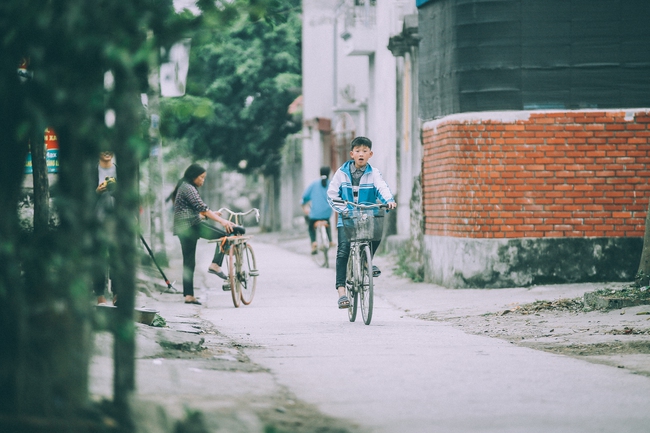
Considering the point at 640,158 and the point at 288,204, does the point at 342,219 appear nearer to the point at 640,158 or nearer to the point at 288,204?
the point at 640,158

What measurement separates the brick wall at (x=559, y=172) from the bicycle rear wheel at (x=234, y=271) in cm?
318

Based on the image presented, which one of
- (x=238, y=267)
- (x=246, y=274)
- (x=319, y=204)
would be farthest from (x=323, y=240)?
(x=238, y=267)

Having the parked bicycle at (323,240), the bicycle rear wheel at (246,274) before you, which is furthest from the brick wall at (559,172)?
the parked bicycle at (323,240)

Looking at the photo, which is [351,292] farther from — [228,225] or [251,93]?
[251,93]

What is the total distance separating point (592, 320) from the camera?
9.88m

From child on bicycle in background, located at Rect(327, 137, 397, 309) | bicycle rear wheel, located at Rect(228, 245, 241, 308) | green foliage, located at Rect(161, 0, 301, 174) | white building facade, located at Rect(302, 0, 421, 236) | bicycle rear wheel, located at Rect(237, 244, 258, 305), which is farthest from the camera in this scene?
green foliage, located at Rect(161, 0, 301, 174)

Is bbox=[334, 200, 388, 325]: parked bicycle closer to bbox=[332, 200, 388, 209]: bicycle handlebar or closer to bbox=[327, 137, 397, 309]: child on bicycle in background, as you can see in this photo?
bbox=[332, 200, 388, 209]: bicycle handlebar

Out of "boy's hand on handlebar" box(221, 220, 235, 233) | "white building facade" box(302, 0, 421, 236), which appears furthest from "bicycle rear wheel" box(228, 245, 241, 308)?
"white building facade" box(302, 0, 421, 236)

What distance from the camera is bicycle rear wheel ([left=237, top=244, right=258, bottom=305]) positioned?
12.7 metres

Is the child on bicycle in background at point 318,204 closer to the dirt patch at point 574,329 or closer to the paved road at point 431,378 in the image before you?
the dirt patch at point 574,329

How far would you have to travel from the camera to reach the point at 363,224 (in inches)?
392

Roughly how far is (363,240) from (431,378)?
11.9 ft

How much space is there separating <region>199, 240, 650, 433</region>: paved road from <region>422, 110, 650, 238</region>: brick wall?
3.04 metres

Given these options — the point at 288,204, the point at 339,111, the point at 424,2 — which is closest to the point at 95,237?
the point at 424,2
